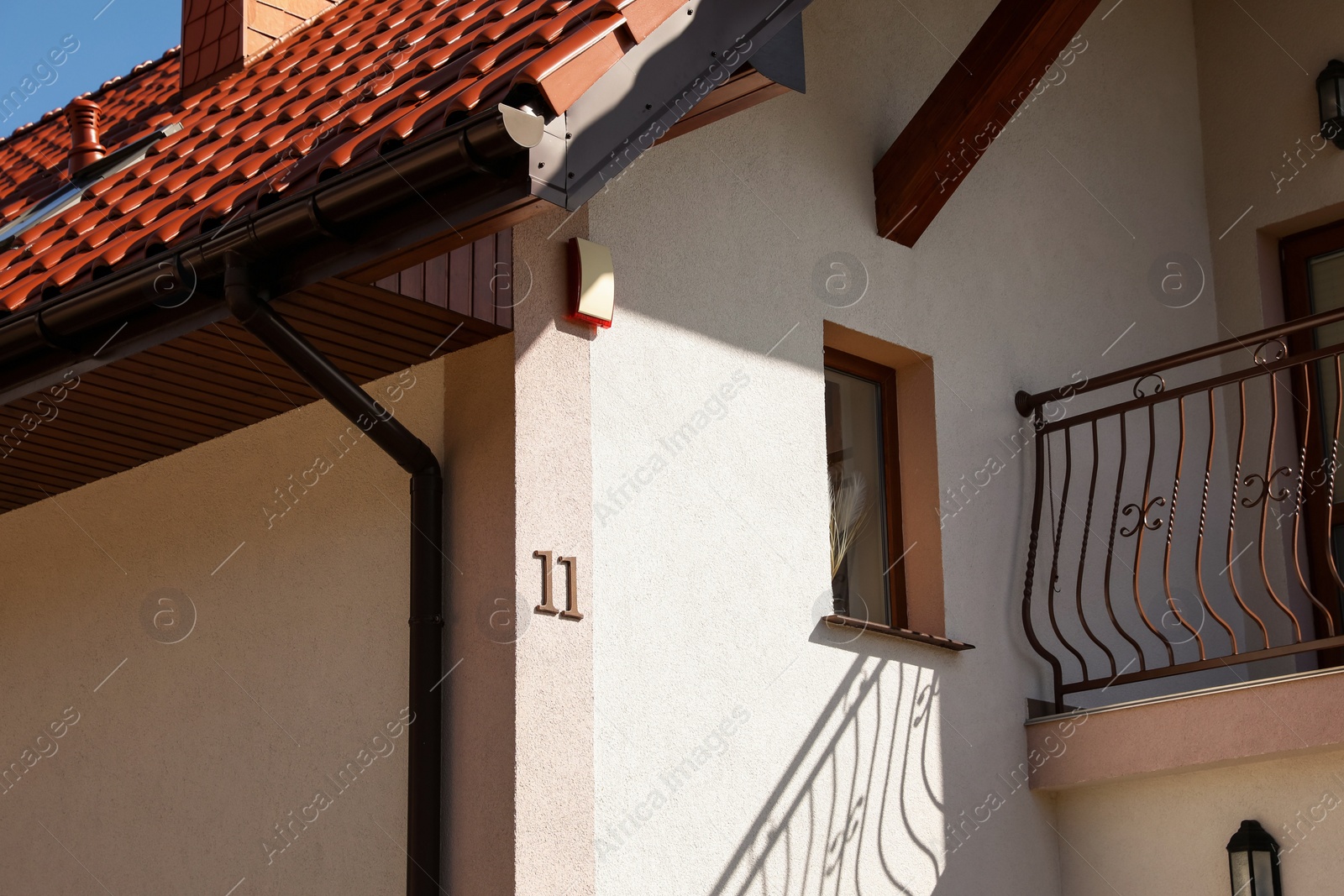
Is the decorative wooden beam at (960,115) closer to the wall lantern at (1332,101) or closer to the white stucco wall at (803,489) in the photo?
the white stucco wall at (803,489)

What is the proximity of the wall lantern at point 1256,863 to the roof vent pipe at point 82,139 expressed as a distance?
512 centimetres

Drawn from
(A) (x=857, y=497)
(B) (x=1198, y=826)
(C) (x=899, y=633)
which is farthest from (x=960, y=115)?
(B) (x=1198, y=826)

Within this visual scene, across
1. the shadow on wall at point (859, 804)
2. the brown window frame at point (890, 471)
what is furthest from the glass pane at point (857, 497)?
the shadow on wall at point (859, 804)

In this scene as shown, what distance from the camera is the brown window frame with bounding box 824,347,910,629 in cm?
626

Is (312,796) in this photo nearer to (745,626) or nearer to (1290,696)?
(745,626)

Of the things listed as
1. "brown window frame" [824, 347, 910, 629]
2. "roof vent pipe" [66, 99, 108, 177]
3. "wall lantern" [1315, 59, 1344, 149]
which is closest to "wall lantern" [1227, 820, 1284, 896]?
"brown window frame" [824, 347, 910, 629]

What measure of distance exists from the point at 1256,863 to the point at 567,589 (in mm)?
2843

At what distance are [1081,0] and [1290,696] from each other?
286 cm

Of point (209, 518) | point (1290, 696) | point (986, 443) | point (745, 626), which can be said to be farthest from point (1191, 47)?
point (209, 518)

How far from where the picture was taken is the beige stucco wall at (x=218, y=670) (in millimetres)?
4844

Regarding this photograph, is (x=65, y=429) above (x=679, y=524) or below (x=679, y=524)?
above

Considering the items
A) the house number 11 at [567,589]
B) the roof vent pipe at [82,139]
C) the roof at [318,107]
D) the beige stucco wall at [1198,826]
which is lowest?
the beige stucco wall at [1198,826]

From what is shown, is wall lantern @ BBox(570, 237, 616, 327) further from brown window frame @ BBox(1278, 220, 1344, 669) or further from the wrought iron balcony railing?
brown window frame @ BBox(1278, 220, 1344, 669)

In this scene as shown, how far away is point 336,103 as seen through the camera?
16.5ft
